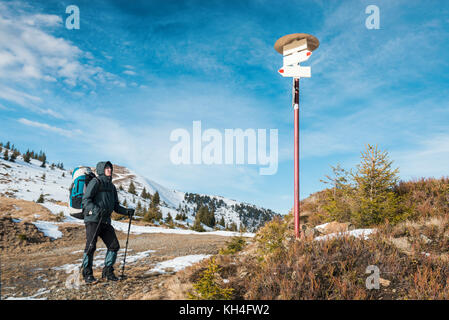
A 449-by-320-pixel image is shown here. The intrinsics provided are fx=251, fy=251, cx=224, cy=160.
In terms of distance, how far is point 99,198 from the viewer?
5.39m

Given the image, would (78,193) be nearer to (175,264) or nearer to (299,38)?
(175,264)

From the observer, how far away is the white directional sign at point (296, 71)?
7.30 meters

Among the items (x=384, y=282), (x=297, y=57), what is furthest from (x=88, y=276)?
(x=297, y=57)

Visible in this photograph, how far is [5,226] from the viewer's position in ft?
38.7

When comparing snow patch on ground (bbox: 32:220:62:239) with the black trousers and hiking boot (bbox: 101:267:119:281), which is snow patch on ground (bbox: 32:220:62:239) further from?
the black trousers

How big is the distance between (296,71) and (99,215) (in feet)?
21.0

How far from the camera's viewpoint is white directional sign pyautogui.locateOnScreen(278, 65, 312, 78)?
7297 millimetres

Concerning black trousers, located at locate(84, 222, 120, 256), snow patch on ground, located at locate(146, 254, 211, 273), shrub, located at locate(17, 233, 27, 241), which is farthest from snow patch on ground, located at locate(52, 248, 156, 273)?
shrub, located at locate(17, 233, 27, 241)

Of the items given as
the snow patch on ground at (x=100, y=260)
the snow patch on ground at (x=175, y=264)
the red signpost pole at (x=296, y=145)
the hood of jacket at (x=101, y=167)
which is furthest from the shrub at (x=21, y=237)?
the red signpost pole at (x=296, y=145)

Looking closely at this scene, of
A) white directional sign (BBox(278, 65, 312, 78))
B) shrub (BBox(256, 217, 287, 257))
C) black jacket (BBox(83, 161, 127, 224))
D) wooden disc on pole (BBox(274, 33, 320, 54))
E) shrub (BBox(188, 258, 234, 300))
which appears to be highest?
wooden disc on pole (BBox(274, 33, 320, 54))

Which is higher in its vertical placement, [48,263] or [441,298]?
[441,298]
